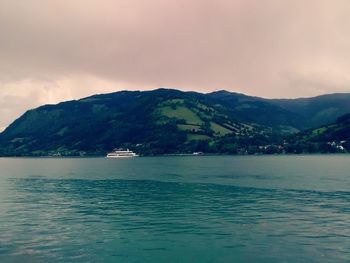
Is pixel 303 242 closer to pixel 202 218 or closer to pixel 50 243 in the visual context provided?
pixel 202 218

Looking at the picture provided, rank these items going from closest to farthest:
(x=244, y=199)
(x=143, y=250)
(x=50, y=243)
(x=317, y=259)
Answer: (x=317, y=259) < (x=143, y=250) < (x=50, y=243) < (x=244, y=199)

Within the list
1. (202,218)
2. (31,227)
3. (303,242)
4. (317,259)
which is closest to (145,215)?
(202,218)

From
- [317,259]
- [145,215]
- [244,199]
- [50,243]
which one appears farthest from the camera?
[244,199]

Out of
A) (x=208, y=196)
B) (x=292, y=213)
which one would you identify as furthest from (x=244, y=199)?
(x=292, y=213)

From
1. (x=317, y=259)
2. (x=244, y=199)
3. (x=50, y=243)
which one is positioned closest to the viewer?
(x=317, y=259)

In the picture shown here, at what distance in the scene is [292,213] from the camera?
81938 mm

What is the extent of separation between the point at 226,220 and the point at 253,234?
12761 mm

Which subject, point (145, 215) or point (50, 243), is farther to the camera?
point (145, 215)

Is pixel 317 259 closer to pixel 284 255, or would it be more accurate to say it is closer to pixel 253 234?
pixel 284 255

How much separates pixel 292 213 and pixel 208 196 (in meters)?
→ 34.6

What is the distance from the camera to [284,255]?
5138 cm

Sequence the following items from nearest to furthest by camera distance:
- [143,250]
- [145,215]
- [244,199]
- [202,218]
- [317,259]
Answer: [317,259]
[143,250]
[202,218]
[145,215]
[244,199]

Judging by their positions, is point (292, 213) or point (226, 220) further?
point (292, 213)

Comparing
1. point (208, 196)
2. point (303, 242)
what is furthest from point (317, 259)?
point (208, 196)
